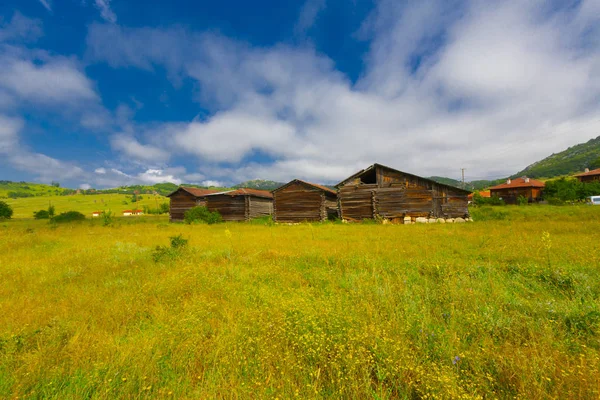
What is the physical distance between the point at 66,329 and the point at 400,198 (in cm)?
2360

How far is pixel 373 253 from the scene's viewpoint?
27.9ft

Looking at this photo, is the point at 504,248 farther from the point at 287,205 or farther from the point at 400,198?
the point at 287,205

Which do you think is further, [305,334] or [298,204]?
[298,204]

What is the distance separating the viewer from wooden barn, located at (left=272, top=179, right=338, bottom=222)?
84.2 feet

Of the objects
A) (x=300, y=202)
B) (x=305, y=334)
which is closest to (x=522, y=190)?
(x=300, y=202)

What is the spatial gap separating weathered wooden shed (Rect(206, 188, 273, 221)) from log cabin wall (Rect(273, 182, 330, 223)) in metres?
4.75

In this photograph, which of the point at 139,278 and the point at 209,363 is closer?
the point at 209,363

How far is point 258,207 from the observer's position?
32.5 m

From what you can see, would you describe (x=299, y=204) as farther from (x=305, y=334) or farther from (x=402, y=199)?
(x=305, y=334)

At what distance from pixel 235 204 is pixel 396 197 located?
66.4 ft

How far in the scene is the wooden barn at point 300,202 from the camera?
25.7 meters

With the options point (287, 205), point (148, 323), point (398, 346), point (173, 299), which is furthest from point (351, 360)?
point (287, 205)

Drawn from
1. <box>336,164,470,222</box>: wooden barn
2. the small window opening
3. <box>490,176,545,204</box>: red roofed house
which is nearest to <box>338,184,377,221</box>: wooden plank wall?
<box>336,164,470,222</box>: wooden barn

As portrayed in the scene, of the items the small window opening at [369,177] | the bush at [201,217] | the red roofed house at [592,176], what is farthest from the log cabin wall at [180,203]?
the red roofed house at [592,176]
